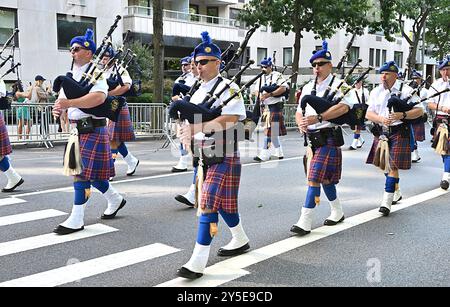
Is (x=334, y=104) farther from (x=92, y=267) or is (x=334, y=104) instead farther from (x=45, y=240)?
(x=45, y=240)

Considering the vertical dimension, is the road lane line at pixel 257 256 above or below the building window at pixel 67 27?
below

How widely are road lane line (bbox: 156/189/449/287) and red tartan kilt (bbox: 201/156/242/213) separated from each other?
1.62ft

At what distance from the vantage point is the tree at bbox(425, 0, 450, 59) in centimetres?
3394

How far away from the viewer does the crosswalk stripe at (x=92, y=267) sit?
13.3 feet

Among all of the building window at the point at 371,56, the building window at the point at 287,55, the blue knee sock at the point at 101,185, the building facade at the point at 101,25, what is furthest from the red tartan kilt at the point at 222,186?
the building window at the point at 371,56

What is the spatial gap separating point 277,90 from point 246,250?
6.27m

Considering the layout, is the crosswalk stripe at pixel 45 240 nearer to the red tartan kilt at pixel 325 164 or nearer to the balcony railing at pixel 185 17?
the red tartan kilt at pixel 325 164

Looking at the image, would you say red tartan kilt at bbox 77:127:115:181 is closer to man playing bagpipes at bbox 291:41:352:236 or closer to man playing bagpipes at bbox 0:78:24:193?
man playing bagpipes at bbox 291:41:352:236

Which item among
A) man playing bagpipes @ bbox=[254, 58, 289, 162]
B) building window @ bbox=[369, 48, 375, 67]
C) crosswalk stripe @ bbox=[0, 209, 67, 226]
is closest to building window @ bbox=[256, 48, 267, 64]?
building window @ bbox=[369, 48, 375, 67]

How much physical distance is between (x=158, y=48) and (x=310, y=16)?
772cm

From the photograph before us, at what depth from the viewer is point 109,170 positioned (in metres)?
5.61

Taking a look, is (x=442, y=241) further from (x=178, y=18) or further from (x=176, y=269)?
(x=178, y=18)

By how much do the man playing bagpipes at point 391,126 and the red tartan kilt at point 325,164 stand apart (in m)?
1.13

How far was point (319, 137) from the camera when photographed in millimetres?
5340
